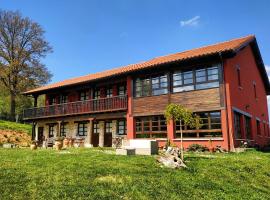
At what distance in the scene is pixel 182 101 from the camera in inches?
675

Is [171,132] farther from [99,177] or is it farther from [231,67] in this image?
[99,177]

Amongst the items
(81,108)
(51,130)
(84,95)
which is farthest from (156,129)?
(51,130)

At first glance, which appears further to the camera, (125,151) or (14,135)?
(14,135)

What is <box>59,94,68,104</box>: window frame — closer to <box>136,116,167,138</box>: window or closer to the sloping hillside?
the sloping hillside

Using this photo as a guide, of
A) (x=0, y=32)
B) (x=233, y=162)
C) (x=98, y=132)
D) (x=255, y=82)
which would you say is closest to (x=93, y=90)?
(x=98, y=132)

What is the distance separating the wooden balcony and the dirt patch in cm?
233

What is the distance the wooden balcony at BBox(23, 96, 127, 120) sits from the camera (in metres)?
20.2

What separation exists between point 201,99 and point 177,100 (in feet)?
5.00

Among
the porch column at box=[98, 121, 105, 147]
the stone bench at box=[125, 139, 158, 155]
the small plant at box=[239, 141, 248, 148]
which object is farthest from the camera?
the porch column at box=[98, 121, 105, 147]

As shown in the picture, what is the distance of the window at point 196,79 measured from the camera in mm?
16406

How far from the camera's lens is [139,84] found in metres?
19.5

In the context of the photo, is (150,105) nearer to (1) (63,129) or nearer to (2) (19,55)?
(1) (63,129)

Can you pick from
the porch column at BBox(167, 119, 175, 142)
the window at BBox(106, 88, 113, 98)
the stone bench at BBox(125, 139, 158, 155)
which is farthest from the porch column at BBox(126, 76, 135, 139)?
the stone bench at BBox(125, 139, 158, 155)

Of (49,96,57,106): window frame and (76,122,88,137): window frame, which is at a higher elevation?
(49,96,57,106): window frame
